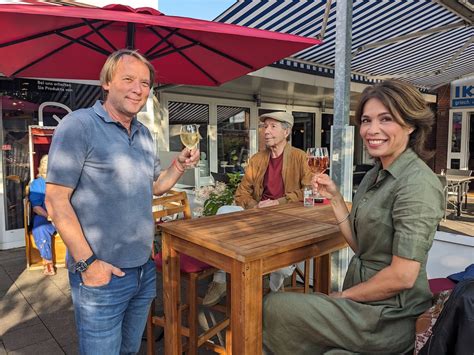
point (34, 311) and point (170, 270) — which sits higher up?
point (170, 270)

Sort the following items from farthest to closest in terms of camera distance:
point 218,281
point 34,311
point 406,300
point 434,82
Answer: point 434,82 < point 34,311 < point 218,281 < point 406,300

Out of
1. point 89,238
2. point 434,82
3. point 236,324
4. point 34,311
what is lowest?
point 34,311

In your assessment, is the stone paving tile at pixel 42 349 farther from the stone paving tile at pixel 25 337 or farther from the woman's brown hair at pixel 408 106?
the woman's brown hair at pixel 408 106

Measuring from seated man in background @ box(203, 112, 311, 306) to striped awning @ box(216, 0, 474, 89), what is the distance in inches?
50.7

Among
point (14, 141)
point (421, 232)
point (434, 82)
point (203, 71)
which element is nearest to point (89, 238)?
point (421, 232)

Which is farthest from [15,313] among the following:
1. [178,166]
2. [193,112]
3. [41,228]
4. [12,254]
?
[193,112]

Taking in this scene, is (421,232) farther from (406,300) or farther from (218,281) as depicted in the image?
(218,281)

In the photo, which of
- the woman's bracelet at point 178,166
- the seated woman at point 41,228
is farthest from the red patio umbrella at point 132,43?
the seated woman at point 41,228

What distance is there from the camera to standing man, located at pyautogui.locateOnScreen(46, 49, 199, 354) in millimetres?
1363

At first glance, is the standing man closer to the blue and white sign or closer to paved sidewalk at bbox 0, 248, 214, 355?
paved sidewalk at bbox 0, 248, 214, 355

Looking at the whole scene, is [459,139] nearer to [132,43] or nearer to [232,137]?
[232,137]

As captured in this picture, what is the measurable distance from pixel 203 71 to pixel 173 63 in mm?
266

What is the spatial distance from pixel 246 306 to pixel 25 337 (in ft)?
7.69

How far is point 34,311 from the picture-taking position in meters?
3.28
